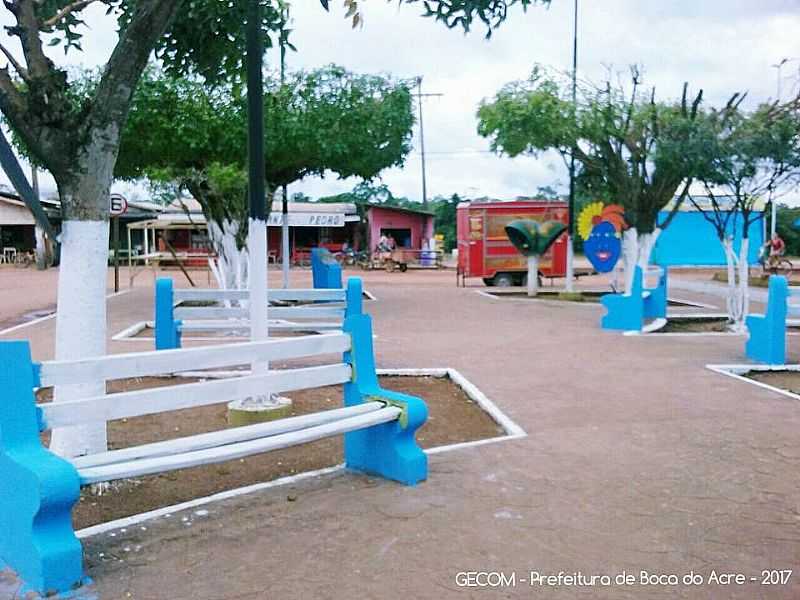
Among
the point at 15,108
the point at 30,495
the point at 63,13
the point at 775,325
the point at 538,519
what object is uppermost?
the point at 63,13

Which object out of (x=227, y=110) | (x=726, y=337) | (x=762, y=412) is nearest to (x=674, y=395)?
(x=762, y=412)

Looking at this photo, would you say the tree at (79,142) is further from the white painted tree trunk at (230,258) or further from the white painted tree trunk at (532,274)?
the white painted tree trunk at (532,274)

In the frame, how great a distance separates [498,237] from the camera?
80.1 feet

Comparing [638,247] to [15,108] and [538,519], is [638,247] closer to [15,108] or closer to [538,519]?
[538,519]

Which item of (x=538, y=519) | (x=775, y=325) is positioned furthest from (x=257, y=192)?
(x=775, y=325)

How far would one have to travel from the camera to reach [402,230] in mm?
44250

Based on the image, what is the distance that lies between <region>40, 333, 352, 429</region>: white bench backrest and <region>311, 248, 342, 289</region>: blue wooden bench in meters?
9.93

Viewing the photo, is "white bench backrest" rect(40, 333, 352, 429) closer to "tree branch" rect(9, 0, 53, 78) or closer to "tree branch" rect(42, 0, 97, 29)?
"tree branch" rect(9, 0, 53, 78)

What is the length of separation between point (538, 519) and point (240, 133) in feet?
34.3

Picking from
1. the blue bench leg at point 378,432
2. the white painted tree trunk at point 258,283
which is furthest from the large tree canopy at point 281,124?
the blue bench leg at point 378,432

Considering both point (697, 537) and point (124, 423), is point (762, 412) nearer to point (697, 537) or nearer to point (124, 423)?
point (697, 537)

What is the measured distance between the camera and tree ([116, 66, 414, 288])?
1322cm

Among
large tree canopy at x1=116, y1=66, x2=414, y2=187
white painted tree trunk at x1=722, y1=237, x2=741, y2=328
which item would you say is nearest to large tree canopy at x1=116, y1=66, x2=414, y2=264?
large tree canopy at x1=116, y1=66, x2=414, y2=187

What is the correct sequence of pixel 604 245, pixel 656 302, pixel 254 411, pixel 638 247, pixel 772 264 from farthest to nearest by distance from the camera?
pixel 772 264
pixel 604 245
pixel 638 247
pixel 656 302
pixel 254 411
